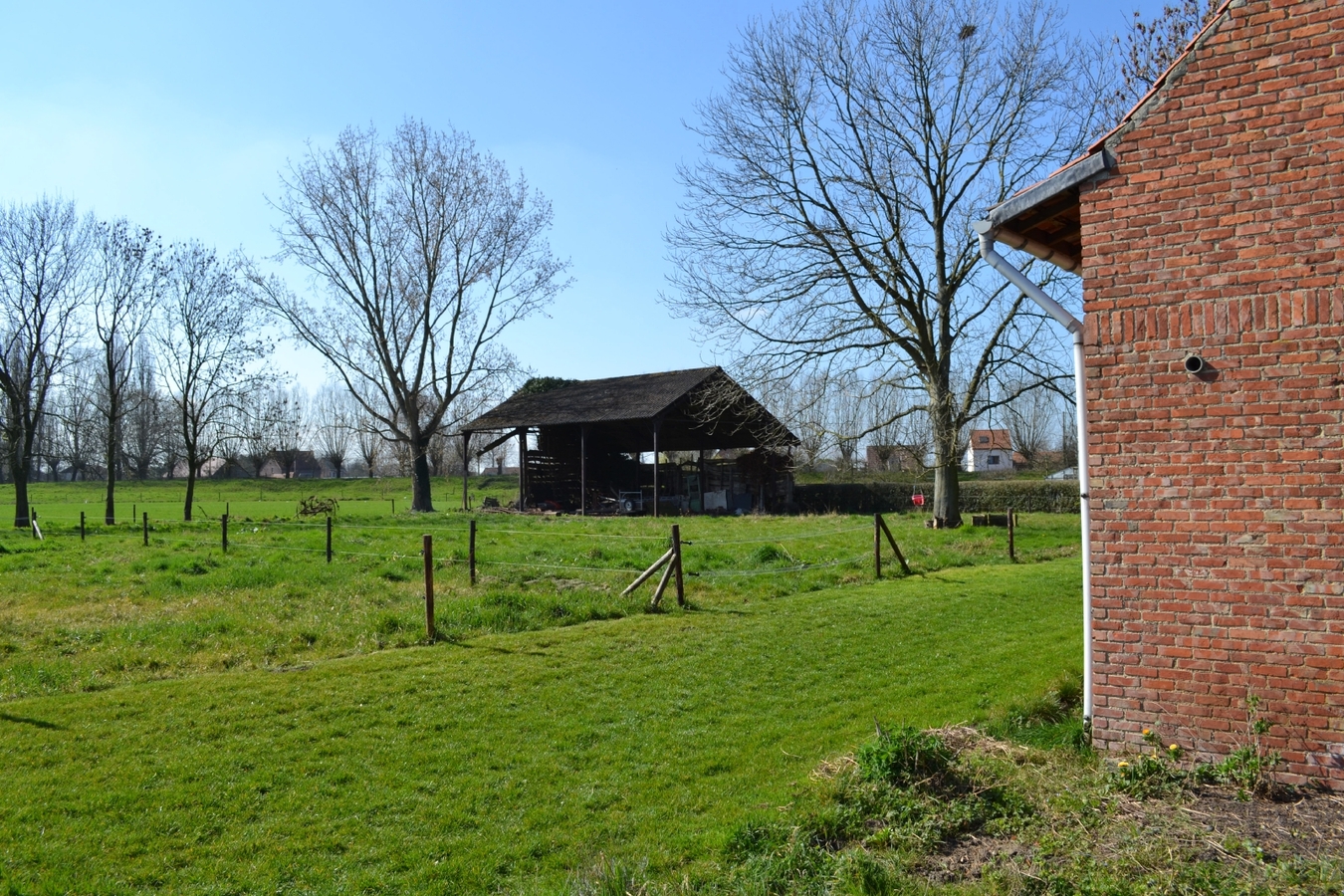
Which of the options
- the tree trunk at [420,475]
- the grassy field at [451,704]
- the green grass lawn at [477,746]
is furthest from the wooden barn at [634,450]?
the green grass lawn at [477,746]

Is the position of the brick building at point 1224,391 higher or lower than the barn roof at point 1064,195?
lower

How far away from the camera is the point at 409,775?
6.43m

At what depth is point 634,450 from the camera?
40.8 m

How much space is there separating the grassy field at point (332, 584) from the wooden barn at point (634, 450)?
1024 centimetres

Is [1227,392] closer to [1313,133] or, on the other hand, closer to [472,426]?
[1313,133]

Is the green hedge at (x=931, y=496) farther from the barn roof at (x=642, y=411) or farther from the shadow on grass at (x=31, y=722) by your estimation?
the shadow on grass at (x=31, y=722)

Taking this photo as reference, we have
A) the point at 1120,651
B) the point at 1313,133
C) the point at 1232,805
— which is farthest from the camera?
the point at 1120,651

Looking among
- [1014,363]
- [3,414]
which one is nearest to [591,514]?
[1014,363]

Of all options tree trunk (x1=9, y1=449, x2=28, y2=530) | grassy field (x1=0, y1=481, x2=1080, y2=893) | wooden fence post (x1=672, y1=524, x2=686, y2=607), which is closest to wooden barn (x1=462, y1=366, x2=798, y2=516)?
tree trunk (x1=9, y1=449, x2=28, y2=530)

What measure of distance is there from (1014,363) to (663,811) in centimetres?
2013

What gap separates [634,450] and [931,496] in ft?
42.9

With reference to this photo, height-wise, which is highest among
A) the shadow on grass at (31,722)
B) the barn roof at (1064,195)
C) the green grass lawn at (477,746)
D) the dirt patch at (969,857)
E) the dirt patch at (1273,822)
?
the barn roof at (1064,195)

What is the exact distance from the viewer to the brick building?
208 inches

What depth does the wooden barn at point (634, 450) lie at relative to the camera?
35.9 m
